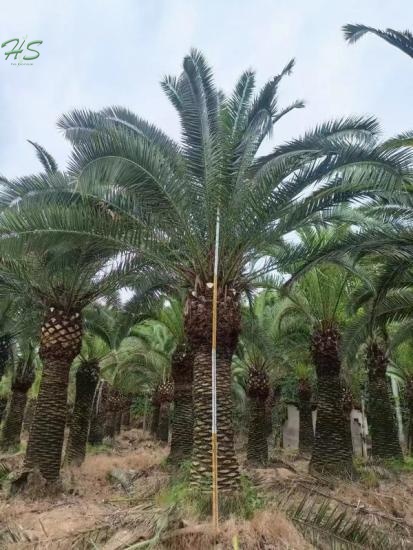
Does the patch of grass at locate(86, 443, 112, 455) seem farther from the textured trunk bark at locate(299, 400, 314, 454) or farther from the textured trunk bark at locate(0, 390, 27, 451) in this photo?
the textured trunk bark at locate(299, 400, 314, 454)

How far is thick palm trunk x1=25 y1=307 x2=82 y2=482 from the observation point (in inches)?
450

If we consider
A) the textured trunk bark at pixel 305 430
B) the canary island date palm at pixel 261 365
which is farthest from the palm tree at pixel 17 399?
the textured trunk bark at pixel 305 430

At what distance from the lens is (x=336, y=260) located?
10297mm

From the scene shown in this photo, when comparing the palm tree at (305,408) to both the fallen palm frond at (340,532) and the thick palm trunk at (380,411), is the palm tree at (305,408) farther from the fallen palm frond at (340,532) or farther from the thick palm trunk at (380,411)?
the fallen palm frond at (340,532)

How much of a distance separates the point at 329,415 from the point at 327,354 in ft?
5.82

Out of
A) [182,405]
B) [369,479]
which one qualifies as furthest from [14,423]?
[369,479]

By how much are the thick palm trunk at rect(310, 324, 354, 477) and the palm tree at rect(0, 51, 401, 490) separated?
245 inches

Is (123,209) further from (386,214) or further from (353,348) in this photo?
(353,348)

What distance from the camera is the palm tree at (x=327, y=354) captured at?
13867mm

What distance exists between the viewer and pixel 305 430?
22.7 metres

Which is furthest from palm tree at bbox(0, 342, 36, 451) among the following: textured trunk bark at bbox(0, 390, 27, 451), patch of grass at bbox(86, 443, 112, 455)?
patch of grass at bbox(86, 443, 112, 455)

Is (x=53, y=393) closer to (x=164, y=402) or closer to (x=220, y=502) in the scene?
(x=220, y=502)

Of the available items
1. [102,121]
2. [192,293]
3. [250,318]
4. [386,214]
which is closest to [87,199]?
[102,121]

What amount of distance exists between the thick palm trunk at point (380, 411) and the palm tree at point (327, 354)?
212cm
